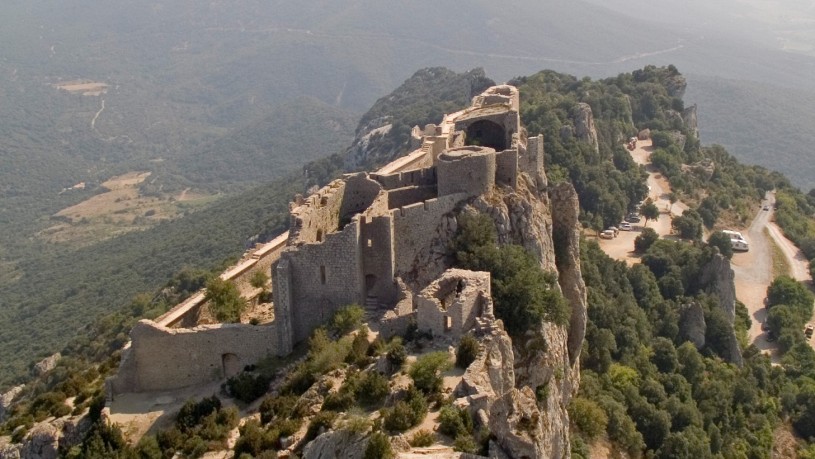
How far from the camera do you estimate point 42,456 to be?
88.4 feet

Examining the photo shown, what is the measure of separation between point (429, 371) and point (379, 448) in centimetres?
384

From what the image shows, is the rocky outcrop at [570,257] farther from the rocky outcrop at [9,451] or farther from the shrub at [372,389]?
the rocky outcrop at [9,451]

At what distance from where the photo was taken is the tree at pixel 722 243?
70.2m

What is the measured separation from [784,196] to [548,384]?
230 feet

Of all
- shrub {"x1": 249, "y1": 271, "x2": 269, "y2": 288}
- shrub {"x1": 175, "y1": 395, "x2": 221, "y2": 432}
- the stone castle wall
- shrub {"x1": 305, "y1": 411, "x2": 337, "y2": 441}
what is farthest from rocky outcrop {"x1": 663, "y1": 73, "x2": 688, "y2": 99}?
shrub {"x1": 305, "y1": 411, "x2": 337, "y2": 441}

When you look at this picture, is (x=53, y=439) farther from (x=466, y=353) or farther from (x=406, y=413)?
(x=466, y=353)

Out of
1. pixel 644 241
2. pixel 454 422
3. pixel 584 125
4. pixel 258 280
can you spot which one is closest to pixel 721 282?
pixel 644 241

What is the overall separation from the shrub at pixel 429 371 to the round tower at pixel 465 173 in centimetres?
958

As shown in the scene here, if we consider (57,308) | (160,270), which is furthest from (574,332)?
(57,308)

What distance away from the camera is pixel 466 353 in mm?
23188

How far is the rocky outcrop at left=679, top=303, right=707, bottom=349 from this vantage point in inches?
2227

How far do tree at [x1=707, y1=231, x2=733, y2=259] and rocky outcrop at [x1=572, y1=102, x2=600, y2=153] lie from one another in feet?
39.0

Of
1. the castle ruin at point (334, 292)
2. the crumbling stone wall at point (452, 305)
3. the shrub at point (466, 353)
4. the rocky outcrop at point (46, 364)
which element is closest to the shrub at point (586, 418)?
the castle ruin at point (334, 292)

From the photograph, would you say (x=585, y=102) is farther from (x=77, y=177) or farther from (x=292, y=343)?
(x=77, y=177)
